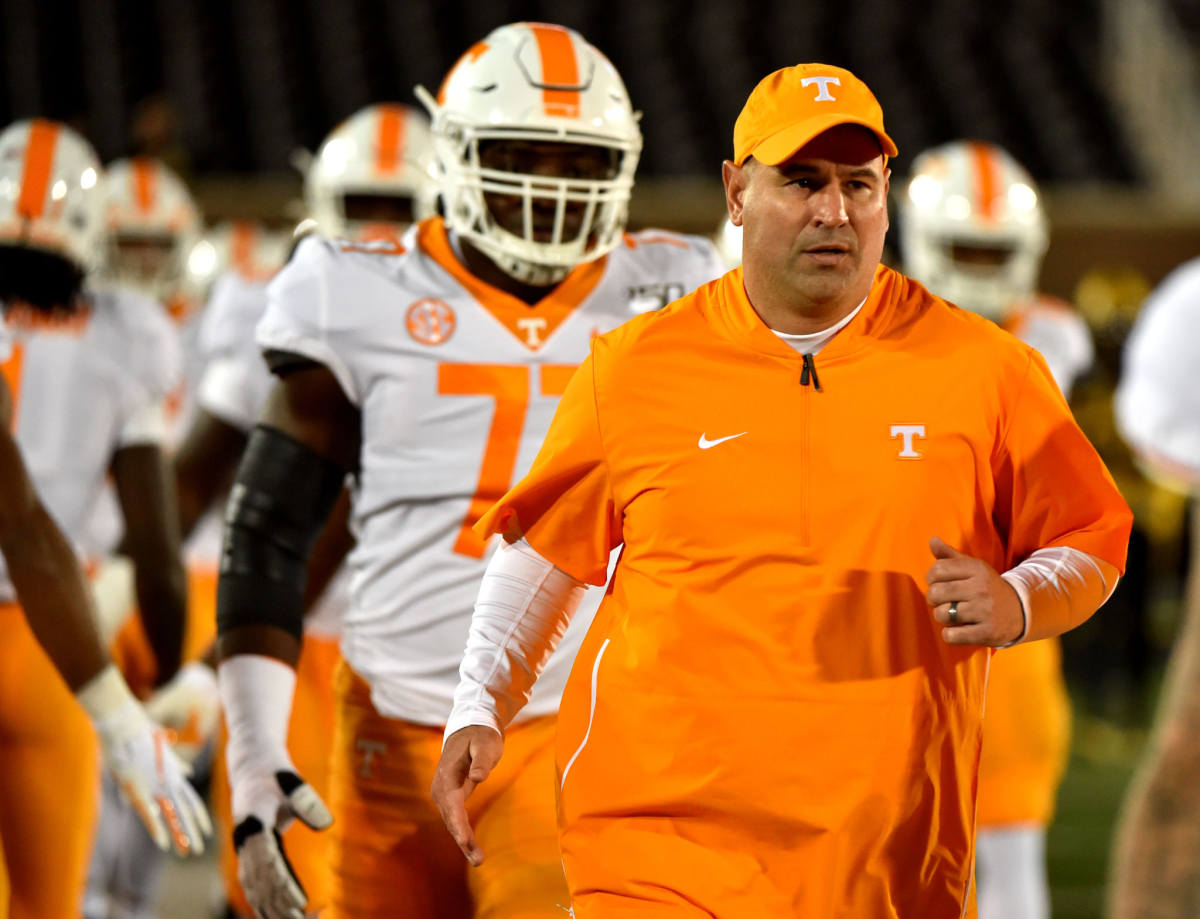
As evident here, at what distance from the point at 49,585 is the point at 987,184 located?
3.34 m

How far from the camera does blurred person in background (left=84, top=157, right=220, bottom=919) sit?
13.9 feet

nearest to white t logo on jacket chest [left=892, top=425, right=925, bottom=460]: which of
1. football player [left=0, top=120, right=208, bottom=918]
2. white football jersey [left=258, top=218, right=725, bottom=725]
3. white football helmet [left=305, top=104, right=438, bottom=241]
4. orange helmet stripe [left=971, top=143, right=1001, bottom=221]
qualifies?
white football jersey [left=258, top=218, right=725, bottom=725]

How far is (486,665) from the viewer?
2.23 m

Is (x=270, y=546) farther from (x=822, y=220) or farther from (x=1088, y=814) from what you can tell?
(x=1088, y=814)

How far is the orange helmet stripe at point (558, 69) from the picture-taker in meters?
2.85

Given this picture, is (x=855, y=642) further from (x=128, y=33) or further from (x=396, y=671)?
(x=128, y=33)

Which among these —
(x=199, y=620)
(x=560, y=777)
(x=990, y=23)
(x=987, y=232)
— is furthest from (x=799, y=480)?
(x=990, y=23)

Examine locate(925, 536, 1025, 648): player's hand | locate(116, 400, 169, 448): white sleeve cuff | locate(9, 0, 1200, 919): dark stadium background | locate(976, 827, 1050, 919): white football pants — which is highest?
locate(9, 0, 1200, 919): dark stadium background

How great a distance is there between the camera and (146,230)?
23.0ft

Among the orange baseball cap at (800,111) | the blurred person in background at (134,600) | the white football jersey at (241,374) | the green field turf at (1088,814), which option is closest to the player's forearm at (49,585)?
the blurred person in background at (134,600)

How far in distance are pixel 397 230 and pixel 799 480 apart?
280 cm

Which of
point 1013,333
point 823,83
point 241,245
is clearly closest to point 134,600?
point 1013,333

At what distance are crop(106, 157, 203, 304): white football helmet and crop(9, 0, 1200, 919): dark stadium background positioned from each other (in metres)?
3.75

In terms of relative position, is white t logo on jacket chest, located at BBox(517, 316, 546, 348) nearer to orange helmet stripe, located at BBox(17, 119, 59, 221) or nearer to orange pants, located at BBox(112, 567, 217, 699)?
orange pants, located at BBox(112, 567, 217, 699)
